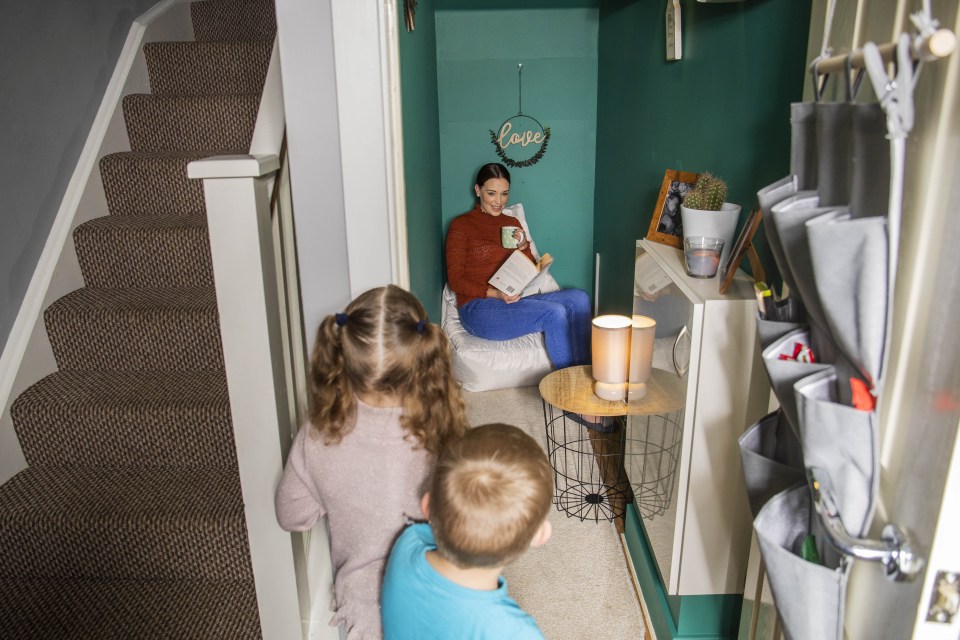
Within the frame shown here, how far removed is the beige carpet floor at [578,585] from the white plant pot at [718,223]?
1079mm

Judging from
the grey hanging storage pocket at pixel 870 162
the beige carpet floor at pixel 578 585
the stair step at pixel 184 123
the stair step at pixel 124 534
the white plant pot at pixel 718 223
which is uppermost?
the stair step at pixel 184 123

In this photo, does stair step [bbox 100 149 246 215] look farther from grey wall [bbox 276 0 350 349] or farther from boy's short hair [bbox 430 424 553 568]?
boy's short hair [bbox 430 424 553 568]

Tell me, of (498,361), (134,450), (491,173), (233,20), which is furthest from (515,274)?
(134,450)

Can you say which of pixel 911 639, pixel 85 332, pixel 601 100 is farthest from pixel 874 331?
pixel 601 100

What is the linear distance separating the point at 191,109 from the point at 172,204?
1.32 feet

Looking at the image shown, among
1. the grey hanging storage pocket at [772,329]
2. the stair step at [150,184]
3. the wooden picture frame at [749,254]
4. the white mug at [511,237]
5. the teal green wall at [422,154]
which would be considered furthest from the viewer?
the white mug at [511,237]

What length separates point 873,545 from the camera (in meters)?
0.86

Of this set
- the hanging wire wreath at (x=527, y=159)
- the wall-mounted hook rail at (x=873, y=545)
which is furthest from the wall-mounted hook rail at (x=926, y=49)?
the hanging wire wreath at (x=527, y=159)

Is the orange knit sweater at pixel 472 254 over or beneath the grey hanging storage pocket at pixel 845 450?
beneath

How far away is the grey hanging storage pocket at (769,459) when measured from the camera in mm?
1109

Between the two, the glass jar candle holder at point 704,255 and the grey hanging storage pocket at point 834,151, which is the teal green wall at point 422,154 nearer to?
the glass jar candle holder at point 704,255

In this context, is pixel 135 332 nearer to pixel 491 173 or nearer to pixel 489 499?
pixel 489 499

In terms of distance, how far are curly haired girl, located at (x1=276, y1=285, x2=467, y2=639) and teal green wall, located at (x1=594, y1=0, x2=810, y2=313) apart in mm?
950

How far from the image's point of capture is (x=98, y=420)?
200 cm
